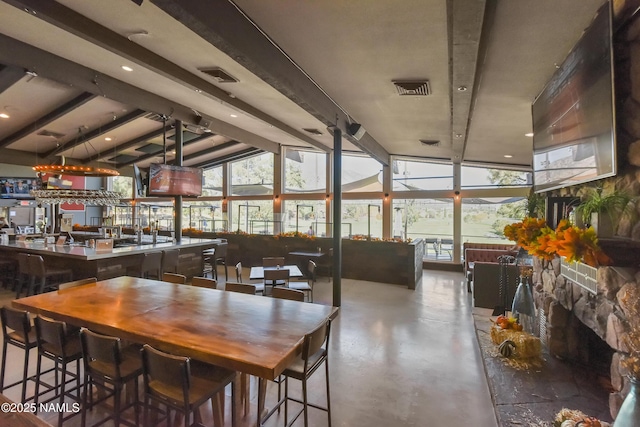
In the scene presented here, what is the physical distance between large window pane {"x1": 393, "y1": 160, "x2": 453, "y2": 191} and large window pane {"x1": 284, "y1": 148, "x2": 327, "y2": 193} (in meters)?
2.54

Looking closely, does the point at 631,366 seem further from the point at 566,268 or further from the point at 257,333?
the point at 257,333

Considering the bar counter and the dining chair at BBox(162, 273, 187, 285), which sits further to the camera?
the bar counter

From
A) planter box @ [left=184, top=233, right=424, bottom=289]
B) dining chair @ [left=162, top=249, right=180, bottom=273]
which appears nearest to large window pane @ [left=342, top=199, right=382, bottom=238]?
planter box @ [left=184, top=233, right=424, bottom=289]

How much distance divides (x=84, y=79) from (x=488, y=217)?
9574mm

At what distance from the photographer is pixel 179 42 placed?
3742mm

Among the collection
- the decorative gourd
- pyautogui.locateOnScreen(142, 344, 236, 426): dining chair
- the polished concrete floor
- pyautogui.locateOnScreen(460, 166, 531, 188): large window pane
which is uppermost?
pyautogui.locateOnScreen(460, 166, 531, 188): large window pane

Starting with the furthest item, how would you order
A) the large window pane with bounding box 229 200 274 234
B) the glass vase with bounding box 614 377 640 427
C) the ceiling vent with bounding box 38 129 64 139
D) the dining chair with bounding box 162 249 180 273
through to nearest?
the large window pane with bounding box 229 200 274 234 → the ceiling vent with bounding box 38 129 64 139 → the dining chair with bounding box 162 249 180 273 → the glass vase with bounding box 614 377 640 427

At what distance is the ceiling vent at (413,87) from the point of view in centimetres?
366

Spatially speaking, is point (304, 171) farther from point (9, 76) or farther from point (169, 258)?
point (9, 76)

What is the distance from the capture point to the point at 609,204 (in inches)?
69.5

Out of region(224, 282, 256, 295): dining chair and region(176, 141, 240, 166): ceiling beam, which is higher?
region(176, 141, 240, 166): ceiling beam

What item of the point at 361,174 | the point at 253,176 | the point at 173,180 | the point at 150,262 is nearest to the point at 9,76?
the point at 173,180

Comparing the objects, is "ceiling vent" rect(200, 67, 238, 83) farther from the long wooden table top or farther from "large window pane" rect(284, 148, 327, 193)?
"large window pane" rect(284, 148, 327, 193)

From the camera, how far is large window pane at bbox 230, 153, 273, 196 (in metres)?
11.8
